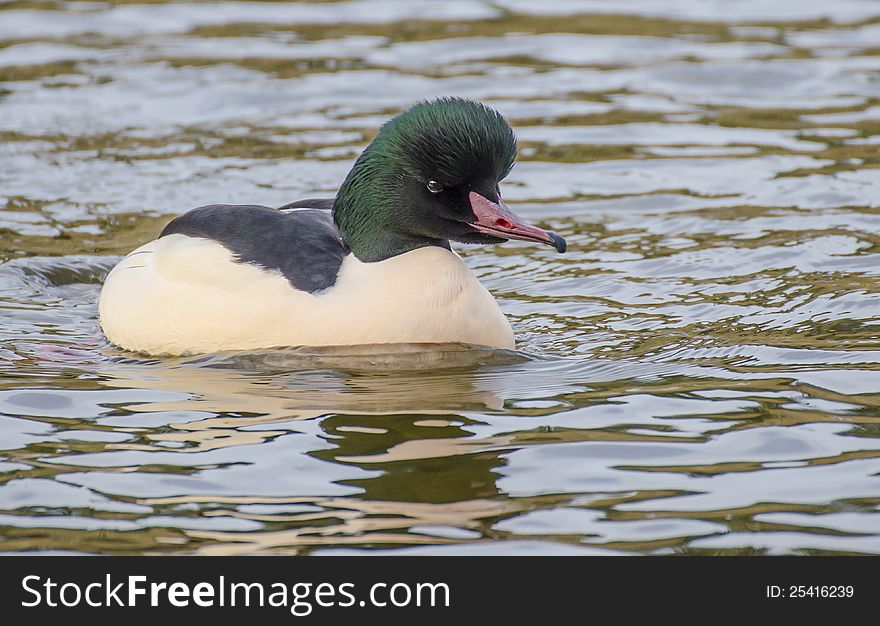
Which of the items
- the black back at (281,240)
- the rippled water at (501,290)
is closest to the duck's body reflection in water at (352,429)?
the rippled water at (501,290)

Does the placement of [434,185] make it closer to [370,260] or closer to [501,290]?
[370,260]

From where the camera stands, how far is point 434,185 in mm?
7418

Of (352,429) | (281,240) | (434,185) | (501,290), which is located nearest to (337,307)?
(281,240)

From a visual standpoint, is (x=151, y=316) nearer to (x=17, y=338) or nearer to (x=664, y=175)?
(x=17, y=338)

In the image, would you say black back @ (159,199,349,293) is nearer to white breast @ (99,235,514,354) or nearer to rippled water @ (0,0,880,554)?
white breast @ (99,235,514,354)

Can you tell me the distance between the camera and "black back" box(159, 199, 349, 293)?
7.71m

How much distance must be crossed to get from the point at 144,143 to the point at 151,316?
484 centimetres

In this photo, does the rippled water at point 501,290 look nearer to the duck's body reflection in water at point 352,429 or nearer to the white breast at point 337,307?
the duck's body reflection in water at point 352,429

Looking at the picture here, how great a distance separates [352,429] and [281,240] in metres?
1.52

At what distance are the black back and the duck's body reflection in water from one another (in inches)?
17.0

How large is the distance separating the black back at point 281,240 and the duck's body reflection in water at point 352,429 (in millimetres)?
432

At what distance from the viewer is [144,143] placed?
41.2 feet

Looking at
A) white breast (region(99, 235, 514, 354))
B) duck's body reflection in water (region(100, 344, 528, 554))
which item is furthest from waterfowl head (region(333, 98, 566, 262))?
duck's body reflection in water (region(100, 344, 528, 554))
